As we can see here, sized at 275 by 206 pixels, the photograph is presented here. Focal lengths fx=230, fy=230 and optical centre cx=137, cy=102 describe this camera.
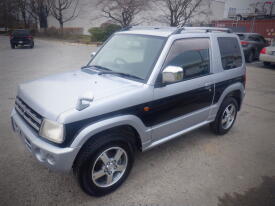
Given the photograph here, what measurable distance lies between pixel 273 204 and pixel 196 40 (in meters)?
2.47

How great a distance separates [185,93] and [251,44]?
1215 cm

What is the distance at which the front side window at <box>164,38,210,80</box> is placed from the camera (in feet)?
10.7

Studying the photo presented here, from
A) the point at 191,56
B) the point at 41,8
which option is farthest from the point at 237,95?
the point at 41,8

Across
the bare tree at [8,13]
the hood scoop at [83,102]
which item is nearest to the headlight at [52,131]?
the hood scoop at [83,102]

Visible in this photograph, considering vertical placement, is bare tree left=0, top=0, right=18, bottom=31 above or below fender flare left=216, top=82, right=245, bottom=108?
above

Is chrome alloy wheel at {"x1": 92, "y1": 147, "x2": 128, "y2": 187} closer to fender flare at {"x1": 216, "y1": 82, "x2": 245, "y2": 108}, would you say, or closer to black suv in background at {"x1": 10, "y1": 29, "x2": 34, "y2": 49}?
fender flare at {"x1": 216, "y1": 82, "x2": 245, "y2": 108}

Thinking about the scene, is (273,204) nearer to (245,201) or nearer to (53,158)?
(245,201)

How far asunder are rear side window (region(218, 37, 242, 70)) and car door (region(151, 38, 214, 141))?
1.42 ft

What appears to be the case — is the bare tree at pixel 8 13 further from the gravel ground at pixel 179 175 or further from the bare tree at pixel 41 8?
the gravel ground at pixel 179 175

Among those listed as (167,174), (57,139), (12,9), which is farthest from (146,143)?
(12,9)

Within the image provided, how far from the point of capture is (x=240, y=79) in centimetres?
450

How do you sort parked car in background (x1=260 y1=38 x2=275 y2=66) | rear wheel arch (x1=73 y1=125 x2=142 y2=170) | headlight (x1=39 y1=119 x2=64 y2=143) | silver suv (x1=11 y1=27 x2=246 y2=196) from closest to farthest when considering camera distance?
headlight (x1=39 y1=119 x2=64 y2=143) < silver suv (x1=11 y1=27 x2=246 y2=196) < rear wheel arch (x1=73 y1=125 x2=142 y2=170) < parked car in background (x1=260 y1=38 x2=275 y2=66)

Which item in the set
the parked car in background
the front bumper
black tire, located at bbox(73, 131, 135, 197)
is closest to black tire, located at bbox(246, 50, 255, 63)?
the parked car in background

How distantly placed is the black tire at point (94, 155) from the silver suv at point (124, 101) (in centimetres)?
1
